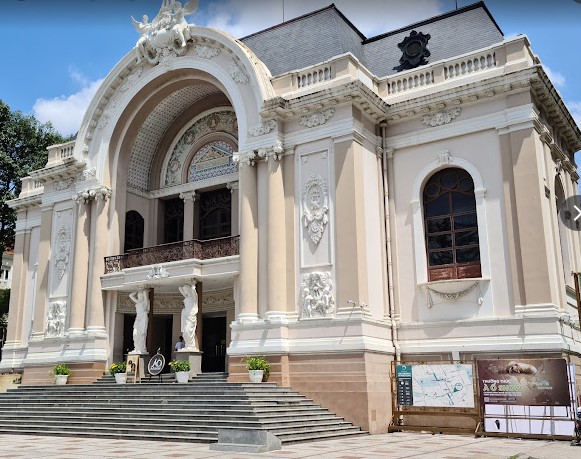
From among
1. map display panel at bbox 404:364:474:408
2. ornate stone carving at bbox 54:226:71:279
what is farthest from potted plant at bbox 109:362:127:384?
map display panel at bbox 404:364:474:408

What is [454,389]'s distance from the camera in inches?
667

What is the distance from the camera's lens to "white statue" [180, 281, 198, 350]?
2162 cm

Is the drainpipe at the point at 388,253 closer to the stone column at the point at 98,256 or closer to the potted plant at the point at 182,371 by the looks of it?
the potted plant at the point at 182,371

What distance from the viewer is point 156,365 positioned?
20.7 m

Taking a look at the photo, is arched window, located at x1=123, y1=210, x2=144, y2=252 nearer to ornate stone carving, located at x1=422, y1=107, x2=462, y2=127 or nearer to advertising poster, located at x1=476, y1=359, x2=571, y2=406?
ornate stone carving, located at x1=422, y1=107, x2=462, y2=127

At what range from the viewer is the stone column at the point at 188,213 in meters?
25.1

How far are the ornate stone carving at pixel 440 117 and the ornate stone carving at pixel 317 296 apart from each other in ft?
18.8

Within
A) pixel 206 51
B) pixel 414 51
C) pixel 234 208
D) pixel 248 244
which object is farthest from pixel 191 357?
pixel 414 51

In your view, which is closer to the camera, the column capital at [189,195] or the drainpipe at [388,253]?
the drainpipe at [388,253]

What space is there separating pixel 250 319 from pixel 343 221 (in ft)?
13.5

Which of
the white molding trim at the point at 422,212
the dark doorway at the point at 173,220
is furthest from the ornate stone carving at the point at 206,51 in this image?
the white molding trim at the point at 422,212

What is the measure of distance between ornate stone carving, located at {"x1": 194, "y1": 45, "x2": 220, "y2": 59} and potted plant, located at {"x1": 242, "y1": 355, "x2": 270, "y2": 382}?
10.7 m

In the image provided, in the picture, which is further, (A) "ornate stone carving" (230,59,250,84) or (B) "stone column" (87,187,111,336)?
(B) "stone column" (87,187,111,336)

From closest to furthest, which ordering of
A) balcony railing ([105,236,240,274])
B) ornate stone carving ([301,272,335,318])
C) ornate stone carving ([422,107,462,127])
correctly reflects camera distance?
ornate stone carving ([301,272,335,318])
ornate stone carving ([422,107,462,127])
balcony railing ([105,236,240,274])
